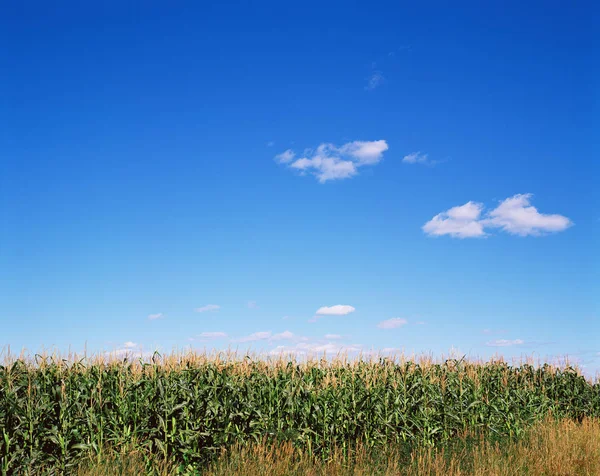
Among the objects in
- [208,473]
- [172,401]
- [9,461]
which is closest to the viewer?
[9,461]

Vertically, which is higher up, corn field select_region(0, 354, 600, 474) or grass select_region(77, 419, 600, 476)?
corn field select_region(0, 354, 600, 474)

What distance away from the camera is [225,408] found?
1137cm

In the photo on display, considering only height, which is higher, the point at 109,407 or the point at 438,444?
the point at 109,407

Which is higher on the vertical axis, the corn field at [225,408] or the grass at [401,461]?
the corn field at [225,408]

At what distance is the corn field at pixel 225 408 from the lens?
10227 mm

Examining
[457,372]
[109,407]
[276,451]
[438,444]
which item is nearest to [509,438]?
[438,444]

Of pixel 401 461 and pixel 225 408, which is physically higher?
pixel 225 408

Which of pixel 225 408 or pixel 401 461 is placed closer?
pixel 225 408

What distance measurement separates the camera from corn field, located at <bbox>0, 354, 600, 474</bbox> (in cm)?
1023

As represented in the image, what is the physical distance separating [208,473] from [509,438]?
28.6 ft

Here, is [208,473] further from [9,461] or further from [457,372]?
[457,372]

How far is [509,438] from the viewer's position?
1437cm

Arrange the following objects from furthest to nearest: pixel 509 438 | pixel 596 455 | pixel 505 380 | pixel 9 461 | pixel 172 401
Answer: pixel 505 380 < pixel 509 438 < pixel 596 455 < pixel 172 401 < pixel 9 461

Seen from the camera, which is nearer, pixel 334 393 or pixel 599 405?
pixel 334 393
